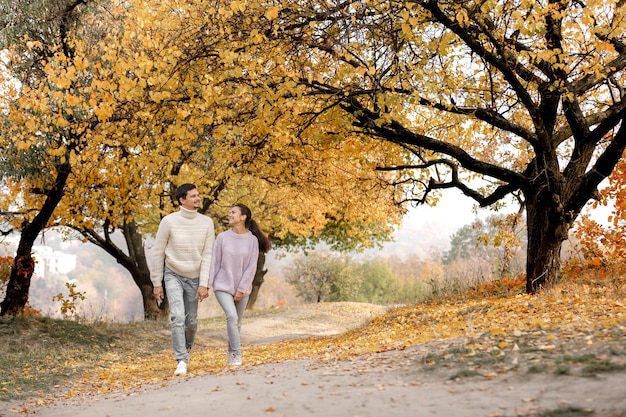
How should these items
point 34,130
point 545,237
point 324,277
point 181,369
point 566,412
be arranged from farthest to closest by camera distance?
1. point 324,277
2. point 34,130
3. point 545,237
4. point 181,369
5. point 566,412

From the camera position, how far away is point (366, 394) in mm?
4676

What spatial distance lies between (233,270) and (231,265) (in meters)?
0.07

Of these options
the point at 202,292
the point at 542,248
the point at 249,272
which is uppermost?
the point at 542,248

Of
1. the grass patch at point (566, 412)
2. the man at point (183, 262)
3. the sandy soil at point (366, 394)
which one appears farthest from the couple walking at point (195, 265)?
the grass patch at point (566, 412)

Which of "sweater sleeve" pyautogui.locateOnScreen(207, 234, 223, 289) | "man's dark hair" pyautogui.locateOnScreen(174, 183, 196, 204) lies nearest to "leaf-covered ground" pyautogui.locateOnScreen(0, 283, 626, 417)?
"sweater sleeve" pyautogui.locateOnScreen(207, 234, 223, 289)

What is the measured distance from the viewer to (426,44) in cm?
881

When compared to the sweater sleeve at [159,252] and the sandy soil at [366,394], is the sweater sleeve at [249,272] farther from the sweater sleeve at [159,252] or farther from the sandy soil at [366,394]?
the sandy soil at [366,394]

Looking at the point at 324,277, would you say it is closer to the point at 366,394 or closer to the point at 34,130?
the point at 34,130

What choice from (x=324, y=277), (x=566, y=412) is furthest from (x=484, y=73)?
(x=324, y=277)

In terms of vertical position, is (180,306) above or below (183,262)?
below

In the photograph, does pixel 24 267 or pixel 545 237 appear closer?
pixel 545 237

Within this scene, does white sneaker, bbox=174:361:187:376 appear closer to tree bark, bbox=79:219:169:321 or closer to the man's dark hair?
the man's dark hair

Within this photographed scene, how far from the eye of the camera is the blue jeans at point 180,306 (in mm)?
7566

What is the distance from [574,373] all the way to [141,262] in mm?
16356
